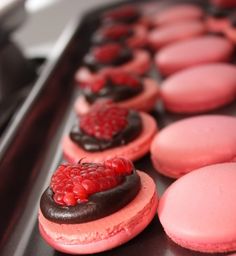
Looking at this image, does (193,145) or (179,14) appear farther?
(179,14)

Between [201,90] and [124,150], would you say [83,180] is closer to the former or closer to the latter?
[124,150]

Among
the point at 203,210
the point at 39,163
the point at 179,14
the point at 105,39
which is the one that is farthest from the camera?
the point at 179,14

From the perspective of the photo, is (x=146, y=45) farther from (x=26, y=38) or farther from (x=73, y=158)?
(x=26, y=38)

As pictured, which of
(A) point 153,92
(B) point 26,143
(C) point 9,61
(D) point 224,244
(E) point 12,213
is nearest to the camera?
(D) point 224,244

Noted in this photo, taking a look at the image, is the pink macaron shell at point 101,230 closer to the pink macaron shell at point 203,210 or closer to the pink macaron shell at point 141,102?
the pink macaron shell at point 203,210

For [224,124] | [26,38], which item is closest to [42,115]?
[224,124]

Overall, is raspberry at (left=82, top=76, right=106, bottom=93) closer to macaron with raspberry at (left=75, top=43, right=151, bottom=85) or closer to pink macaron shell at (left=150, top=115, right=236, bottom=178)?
macaron with raspberry at (left=75, top=43, right=151, bottom=85)

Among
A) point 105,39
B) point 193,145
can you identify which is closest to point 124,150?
point 193,145
